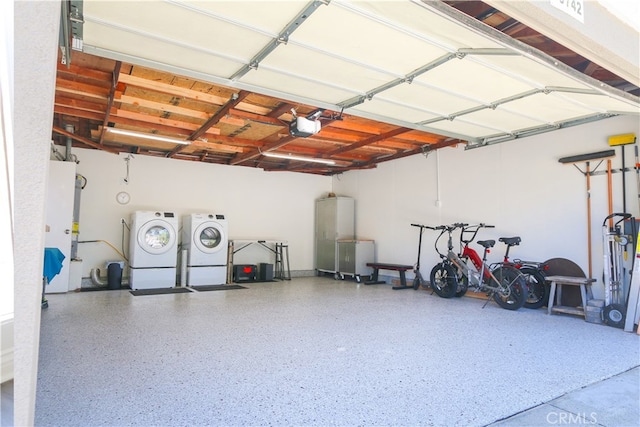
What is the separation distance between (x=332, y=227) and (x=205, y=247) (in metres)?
3.00

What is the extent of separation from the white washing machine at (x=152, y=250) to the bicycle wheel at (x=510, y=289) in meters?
5.62

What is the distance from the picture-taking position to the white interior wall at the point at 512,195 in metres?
4.86

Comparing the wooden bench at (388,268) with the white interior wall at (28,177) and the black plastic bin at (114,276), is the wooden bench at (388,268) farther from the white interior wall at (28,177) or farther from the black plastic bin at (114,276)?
the white interior wall at (28,177)

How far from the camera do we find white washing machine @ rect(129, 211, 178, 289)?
22.2ft

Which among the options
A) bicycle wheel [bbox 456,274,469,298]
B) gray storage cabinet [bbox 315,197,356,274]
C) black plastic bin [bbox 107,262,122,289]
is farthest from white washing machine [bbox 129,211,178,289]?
bicycle wheel [bbox 456,274,469,298]

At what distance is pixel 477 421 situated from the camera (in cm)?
199

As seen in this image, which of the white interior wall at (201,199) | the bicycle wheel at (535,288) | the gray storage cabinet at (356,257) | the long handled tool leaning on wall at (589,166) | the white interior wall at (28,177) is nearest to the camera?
the white interior wall at (28,177)

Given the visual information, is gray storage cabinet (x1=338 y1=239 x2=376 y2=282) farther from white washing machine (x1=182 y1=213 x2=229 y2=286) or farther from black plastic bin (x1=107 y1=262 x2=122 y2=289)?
black plastic bin (x1=107 y1=262 x2=122 y2=289)

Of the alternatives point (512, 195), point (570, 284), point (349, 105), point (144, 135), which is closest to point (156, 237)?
point (144, 135)

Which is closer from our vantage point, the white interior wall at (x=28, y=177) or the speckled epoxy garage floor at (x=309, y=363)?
the white interior wall at (x=28, y=177)

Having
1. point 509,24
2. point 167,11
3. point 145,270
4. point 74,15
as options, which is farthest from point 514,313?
point 145,270

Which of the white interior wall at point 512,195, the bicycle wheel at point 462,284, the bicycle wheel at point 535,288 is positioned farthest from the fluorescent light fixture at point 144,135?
the bicycle wheel at point 535,288

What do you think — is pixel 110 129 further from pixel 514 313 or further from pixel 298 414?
pixel 514 313

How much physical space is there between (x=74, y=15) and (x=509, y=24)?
3054 mm
